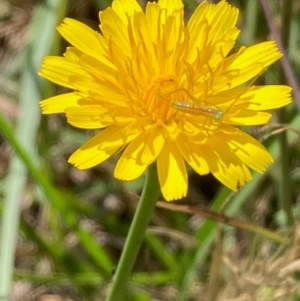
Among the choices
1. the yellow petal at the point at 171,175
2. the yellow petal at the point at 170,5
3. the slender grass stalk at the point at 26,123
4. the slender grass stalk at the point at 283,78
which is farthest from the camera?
the slender grass stalk at the point at 26,123

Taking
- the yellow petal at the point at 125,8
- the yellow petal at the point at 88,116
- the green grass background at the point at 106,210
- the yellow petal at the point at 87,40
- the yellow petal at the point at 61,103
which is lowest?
the green grass background at the point at 106,210

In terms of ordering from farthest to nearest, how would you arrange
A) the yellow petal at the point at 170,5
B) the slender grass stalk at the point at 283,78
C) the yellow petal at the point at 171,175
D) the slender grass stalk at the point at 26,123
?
the slender grass stalk at the point at 26,123
the slender grass stalk at the point at 283,78
the yellow petal at the point at 170,5
the yellow petal at the point at 171,175

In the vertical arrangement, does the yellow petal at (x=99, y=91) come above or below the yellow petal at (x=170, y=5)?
below

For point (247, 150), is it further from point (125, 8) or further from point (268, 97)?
point (125, 8)

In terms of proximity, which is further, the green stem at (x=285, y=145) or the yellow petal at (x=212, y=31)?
the green stem at (x=285, y=145)

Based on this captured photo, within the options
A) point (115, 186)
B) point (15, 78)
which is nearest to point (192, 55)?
point (115, 186)

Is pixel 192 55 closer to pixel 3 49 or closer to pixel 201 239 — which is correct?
pixel 201 239

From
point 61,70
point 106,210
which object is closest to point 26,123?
point 106,210

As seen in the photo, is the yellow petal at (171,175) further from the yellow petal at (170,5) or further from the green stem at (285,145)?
the green stem at (285,145)

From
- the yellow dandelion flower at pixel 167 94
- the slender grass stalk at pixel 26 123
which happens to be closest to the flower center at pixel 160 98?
the yellow dandelion flower at pixel 167 94
